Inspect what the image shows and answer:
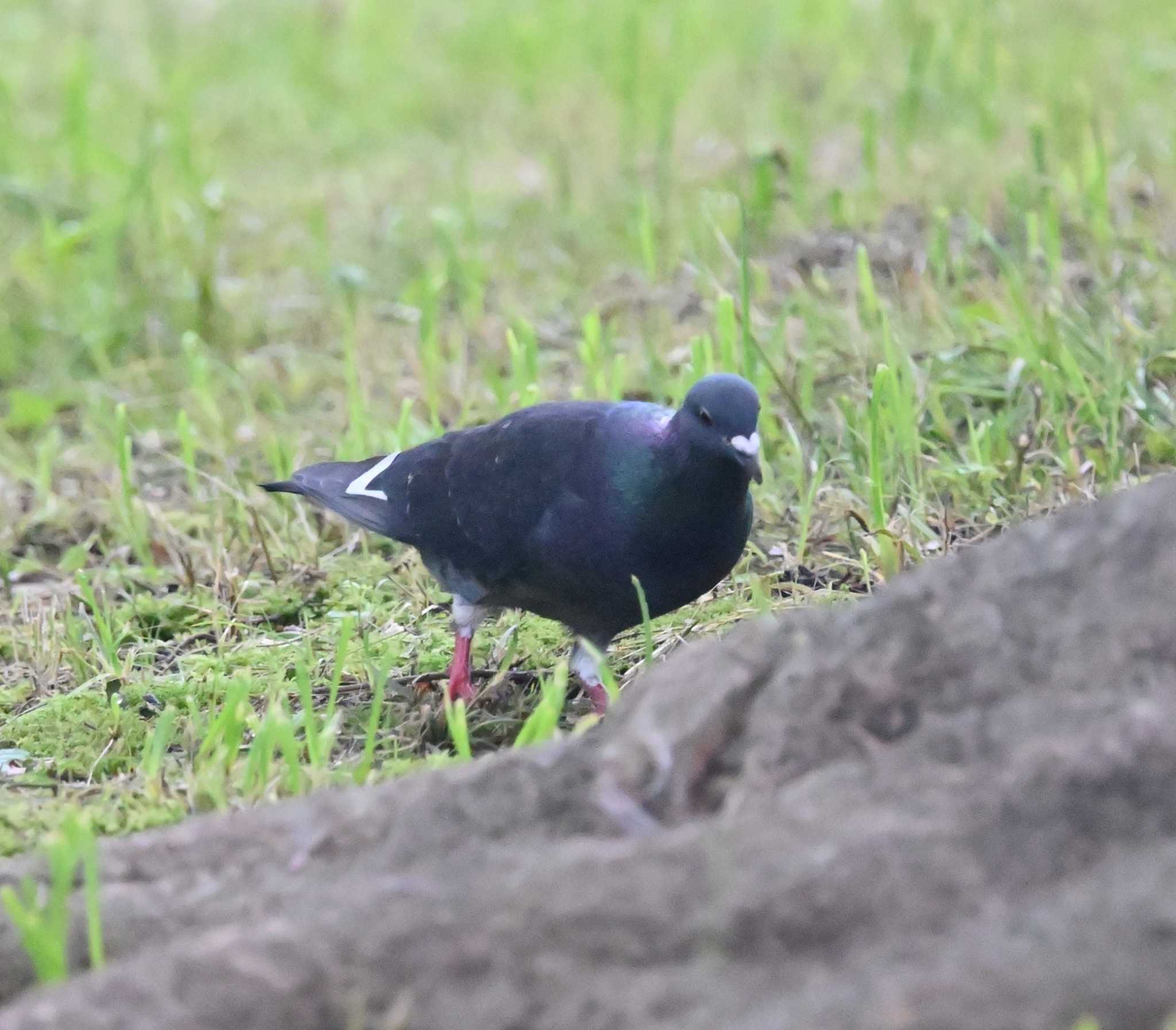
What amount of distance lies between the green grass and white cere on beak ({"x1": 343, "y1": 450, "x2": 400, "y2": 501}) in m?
0.27

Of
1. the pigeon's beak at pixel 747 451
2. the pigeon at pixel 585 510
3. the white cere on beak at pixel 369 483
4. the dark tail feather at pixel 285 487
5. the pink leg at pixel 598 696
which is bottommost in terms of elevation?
the pink leg at pixel 598 696

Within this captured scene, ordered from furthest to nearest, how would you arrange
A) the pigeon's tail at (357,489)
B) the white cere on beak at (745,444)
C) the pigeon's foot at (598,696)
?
the pigeon's tail at (357,489)
the pigeon's foot at (598,696)
the white cere on beak at (745,444)

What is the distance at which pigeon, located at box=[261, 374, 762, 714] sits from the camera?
9.61 feet

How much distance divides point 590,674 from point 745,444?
55 cm

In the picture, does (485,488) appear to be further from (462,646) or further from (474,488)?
(462,646)

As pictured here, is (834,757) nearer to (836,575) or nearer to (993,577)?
(993,577)

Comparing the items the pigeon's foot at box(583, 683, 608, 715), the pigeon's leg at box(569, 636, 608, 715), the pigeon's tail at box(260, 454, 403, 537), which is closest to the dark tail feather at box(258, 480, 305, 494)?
→ the pigeon's tail at box(260, 454, 403, 537)

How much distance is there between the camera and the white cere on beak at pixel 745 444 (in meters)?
2.86

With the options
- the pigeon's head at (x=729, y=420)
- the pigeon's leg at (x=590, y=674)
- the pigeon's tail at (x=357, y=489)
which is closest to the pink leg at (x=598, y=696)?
the pigeon's leg at (x=590, y=674)

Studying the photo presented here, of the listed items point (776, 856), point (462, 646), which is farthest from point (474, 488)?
point (776, 856)

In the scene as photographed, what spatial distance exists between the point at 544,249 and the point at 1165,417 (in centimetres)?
281

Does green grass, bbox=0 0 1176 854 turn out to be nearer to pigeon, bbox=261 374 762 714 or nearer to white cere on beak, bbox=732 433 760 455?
pigeon, bbox=261 374 762 714

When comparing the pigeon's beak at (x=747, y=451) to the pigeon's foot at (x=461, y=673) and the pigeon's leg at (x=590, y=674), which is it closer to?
the pigeon's leg at (x=590, y=674)

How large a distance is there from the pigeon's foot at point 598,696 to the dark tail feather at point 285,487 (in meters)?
0.88
